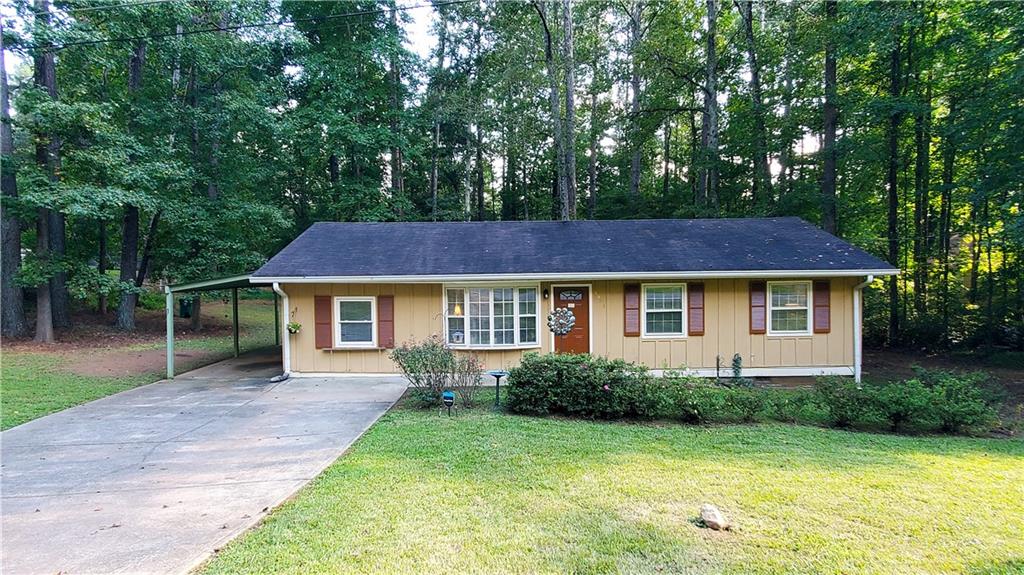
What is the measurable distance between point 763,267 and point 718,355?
2017mm

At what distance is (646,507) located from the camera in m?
3.59

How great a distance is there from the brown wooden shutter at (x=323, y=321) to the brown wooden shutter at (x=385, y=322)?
99 centimetres

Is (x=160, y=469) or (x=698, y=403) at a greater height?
(x=698, y=403)

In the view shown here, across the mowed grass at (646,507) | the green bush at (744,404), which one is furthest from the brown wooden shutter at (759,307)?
the mowed grass at (646,507)

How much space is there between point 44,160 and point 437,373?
15.2m

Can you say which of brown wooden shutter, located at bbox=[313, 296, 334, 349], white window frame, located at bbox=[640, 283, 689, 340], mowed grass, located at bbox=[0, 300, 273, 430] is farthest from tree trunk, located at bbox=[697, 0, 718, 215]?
mowed grass, located at bbox=[0, 300, 273, 430]

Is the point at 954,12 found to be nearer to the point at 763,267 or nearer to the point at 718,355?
the point at 763,267

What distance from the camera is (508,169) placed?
27578 mm

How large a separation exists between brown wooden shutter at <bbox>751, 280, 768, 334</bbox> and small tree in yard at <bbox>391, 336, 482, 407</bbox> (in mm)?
6105

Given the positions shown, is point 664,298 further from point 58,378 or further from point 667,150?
point 667,150

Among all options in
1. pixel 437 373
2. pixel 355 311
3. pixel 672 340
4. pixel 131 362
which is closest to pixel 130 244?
pixel 131 362

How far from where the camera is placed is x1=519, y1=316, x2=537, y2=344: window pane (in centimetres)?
958

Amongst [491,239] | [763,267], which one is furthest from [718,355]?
[491,239]

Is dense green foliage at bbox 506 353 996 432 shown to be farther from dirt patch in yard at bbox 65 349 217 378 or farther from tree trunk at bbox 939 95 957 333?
dirt patch in yard at bbox 65 349 217 378
